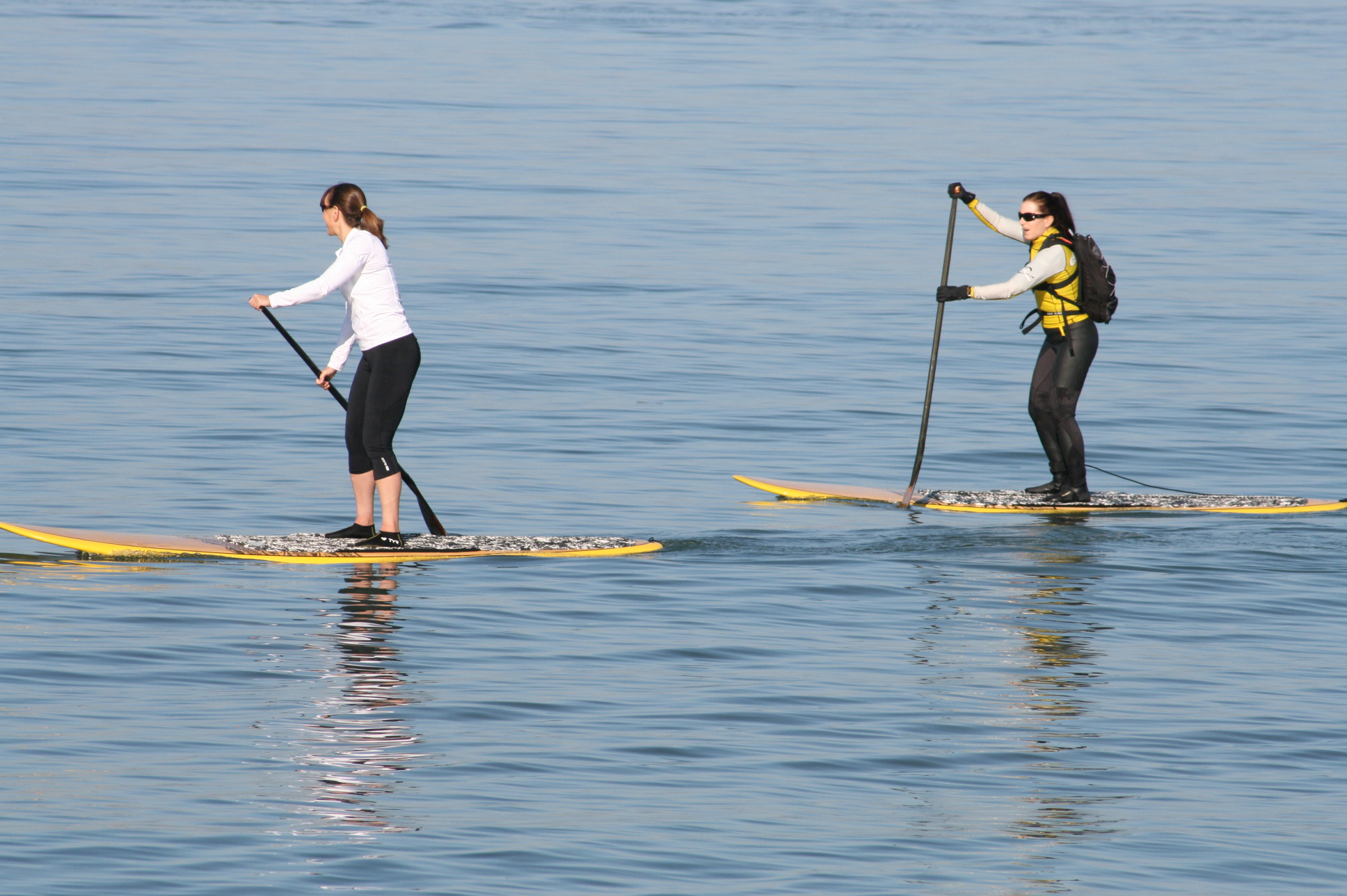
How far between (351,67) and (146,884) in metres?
53.0

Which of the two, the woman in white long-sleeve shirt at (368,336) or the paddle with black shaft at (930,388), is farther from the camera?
the paddle with black shaft at (930,388)

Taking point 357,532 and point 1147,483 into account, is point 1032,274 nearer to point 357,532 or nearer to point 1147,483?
point 1147,483

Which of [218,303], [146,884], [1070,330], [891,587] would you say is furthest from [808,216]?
[146,884]

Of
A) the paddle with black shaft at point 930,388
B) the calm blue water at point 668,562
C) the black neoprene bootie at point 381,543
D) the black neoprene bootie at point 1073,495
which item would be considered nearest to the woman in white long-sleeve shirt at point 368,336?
the black neoprene bootie at point 381,543

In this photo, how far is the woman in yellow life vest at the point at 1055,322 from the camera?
A: 520 inches

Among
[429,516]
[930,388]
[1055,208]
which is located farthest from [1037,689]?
[930,388]

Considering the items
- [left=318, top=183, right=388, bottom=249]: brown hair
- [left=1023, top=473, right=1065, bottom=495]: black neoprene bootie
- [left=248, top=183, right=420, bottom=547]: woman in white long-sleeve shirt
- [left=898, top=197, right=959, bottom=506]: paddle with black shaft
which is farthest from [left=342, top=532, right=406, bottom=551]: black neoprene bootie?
[left=1023, top=473, right=1065, bottom=495]: black neoprene bootie

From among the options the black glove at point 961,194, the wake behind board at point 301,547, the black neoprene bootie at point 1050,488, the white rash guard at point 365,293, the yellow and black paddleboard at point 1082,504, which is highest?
the black glove at point 961,194

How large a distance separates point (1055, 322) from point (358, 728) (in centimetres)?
676

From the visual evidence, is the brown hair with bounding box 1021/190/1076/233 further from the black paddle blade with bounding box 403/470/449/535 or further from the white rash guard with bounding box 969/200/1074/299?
the black paddle blade with bounding box 403/470/449/535

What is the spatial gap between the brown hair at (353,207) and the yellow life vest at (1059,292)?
4.79m

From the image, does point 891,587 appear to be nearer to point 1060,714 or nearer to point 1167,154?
point 1060,714

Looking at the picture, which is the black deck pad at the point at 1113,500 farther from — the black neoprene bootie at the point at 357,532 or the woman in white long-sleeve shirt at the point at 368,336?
the woman in white long-sleeve shirt at the point at 368,336

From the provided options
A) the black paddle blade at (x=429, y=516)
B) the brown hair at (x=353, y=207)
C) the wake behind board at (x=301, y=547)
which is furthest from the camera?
the black paddle blade at (x=429, y=516)
